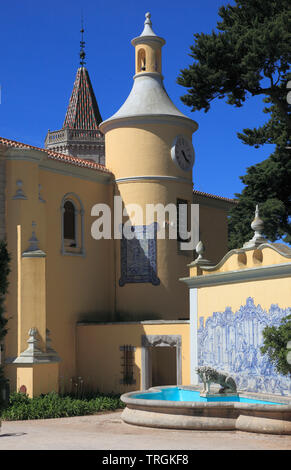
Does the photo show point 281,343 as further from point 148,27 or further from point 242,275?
point 148,27

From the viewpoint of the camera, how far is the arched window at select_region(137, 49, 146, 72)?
31.0 meters

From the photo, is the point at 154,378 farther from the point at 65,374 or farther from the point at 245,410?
the point at 245,410

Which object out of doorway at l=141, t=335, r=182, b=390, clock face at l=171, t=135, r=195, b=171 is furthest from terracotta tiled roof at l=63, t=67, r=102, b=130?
doorway at l=141, t=335, r=182, b=390

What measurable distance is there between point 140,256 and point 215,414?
40.4 ft

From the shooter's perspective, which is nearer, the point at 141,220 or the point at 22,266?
the point at 22,266

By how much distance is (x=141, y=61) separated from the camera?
31.1 metres

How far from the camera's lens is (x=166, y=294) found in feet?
93.6

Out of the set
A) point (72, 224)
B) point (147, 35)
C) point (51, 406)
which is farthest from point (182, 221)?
point (51, 406)

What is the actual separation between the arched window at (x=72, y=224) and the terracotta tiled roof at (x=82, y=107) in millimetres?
26201

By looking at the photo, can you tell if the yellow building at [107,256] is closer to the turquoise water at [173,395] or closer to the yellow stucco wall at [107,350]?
the yellow stucco wall at [107,350]

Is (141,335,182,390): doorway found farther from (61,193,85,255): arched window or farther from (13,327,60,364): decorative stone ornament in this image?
(61,193,85,255): arched window

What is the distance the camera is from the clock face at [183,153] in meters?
29.3

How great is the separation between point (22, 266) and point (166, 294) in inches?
249

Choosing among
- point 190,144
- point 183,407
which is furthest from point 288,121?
point 183,407
